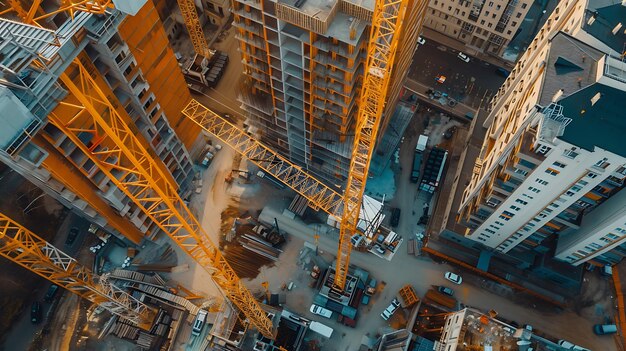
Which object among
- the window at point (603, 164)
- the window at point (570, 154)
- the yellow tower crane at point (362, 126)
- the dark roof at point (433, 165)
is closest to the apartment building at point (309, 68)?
the yellow tower crane at point (362, 126)

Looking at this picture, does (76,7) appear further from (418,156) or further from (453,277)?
(453,277)

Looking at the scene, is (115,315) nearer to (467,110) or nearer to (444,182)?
(444,182)

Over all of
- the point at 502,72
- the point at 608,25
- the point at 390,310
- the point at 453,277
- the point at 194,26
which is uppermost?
the point at 502,72

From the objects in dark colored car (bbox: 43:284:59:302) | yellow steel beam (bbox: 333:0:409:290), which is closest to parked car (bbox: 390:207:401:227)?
yellow steel beam (bbox: 333:0:409:290)

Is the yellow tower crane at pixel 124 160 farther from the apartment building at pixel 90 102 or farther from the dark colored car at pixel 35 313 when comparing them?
the dark colored car at pixel 35 313

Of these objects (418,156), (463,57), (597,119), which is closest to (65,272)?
(418,156)

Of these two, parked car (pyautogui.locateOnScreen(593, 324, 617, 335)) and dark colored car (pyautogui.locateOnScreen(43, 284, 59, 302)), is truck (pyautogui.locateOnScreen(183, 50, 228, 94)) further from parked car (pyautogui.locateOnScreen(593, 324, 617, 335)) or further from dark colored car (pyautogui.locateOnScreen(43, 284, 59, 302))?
parked car (pyautogui.locateOnScreen(593, 324, 617, 335))
